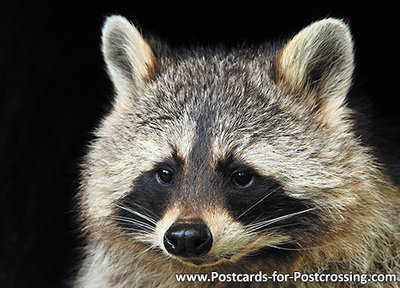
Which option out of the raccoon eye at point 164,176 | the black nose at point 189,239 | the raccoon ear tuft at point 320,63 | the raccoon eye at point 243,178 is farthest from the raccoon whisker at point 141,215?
the raccoon ear tuft at point 320,63

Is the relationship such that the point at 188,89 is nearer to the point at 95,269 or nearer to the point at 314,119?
the point at 314,119

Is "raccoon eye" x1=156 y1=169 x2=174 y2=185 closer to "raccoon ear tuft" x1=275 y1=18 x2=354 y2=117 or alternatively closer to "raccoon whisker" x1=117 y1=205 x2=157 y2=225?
"raccoon whisker" x1=117 y1=205 x2=157 y2=225

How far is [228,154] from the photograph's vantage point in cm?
360

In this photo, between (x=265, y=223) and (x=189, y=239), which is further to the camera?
(x=265, y=223)

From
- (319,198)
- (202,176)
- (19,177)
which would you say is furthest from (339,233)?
(19,177)

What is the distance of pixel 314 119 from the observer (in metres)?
3.84

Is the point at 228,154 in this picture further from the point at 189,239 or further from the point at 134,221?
the point at 134,221

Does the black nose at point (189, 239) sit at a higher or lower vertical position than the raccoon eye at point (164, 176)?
lower

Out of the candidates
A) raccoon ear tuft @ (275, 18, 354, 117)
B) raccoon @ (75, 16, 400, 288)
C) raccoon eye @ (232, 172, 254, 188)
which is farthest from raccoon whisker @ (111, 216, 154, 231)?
raccoon ear tuft @ (275, 18, 354, 117)

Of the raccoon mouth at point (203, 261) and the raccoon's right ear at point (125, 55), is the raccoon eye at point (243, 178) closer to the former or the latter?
the raccoon mouth at point (203, 261)

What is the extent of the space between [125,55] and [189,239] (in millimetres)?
1556

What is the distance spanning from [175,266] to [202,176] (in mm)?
669

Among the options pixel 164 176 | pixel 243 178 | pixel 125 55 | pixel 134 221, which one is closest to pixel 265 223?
pixel 243 178

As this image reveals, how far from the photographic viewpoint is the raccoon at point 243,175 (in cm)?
355
